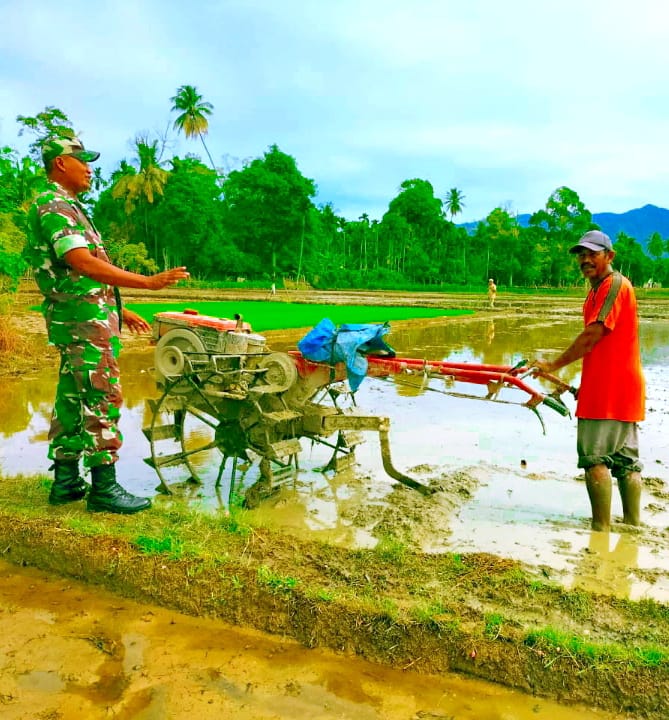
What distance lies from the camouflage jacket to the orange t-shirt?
118 inches

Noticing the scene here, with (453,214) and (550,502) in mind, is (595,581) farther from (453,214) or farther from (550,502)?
(453,214)

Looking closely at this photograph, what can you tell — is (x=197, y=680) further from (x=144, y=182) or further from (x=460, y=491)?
(x=144, y=182)

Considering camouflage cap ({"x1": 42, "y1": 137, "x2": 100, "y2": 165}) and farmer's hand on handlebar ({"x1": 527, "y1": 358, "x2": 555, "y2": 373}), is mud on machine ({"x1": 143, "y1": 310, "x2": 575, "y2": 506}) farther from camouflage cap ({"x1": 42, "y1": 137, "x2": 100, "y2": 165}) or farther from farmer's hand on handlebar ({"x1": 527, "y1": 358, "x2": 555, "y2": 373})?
camouflage cap ({"x1": 42, "y1": 137, "x2": 100, "y2": 165})

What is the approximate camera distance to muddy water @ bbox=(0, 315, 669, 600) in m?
3.93

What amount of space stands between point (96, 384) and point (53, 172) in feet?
4.21

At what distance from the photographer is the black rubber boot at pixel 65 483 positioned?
3.97 meters

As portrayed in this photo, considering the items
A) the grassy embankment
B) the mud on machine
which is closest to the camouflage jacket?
the mud on machine

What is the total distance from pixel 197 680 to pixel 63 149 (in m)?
2.98

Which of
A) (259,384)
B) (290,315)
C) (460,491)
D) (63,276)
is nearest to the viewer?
(63,276)

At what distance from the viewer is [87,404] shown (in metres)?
3.83

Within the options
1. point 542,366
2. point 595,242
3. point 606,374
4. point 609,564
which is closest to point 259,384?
point 542,366

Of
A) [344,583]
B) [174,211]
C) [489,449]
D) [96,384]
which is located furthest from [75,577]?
[174,211]

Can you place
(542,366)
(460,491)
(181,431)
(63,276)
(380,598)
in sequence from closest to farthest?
(380,598), (63,276), (542,366), (460,491), (181,431)

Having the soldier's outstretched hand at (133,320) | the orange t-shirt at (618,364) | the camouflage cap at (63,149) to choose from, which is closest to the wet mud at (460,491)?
the soldier's outstretched hand at (133,320)
